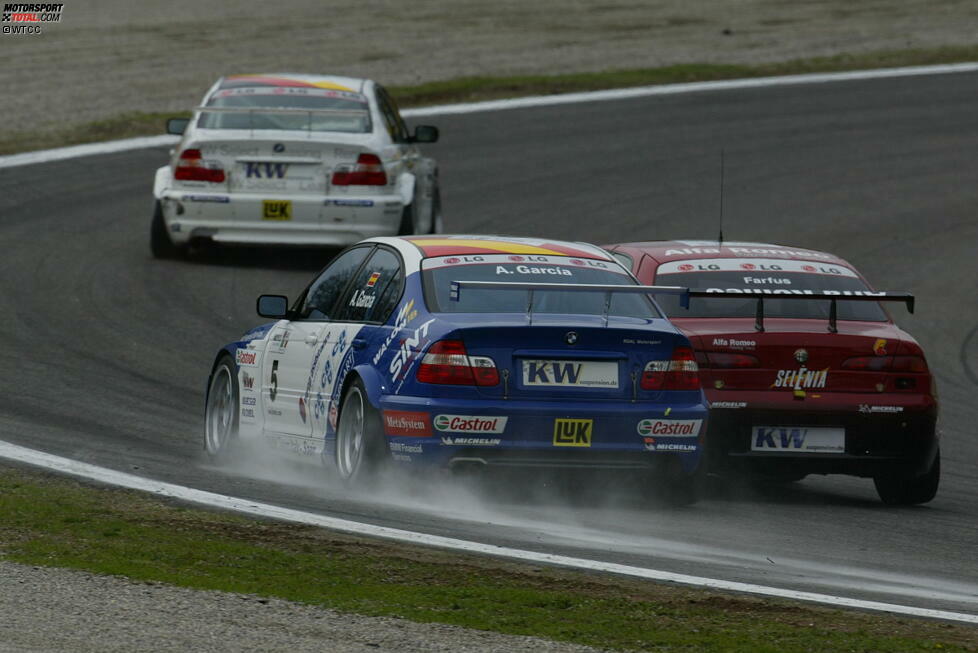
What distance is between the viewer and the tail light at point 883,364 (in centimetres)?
976

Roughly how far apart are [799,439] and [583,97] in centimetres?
1987

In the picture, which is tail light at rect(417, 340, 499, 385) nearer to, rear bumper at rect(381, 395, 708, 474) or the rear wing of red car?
rear bumper at rect(381, 395, 708, 474)

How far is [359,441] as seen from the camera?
29.3 ft

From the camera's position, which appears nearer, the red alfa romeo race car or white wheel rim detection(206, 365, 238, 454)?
the red alfa romeo race car

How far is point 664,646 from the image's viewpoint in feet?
19.5

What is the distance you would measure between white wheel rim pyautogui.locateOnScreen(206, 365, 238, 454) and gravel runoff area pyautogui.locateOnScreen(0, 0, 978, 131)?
52.5ft

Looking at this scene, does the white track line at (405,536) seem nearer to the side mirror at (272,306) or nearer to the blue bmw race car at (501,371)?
the blue bmw race car at (501,371)

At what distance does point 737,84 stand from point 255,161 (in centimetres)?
1551

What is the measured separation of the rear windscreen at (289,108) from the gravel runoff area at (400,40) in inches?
366

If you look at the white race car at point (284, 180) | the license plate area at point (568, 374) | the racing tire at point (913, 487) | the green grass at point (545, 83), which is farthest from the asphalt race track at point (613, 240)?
the green grass at point (545, 83)

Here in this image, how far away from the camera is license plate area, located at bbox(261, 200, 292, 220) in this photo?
16734mm

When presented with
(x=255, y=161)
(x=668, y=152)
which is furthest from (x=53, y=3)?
(x=255, y=161)

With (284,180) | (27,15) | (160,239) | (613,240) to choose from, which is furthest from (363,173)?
(27,15)

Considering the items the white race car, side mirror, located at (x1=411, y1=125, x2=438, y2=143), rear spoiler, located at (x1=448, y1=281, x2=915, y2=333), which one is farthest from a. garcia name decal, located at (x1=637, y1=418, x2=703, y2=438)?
side mirror, located at (x1=411, y1=125, x2=438, y2=143)
